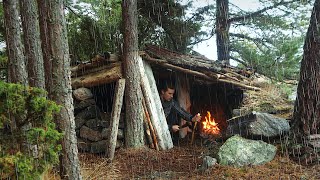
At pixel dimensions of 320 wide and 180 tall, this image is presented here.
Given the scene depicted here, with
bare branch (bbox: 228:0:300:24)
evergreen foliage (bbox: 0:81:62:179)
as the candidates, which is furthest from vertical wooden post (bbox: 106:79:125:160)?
bare branch (bbox: 228:0:300:24)

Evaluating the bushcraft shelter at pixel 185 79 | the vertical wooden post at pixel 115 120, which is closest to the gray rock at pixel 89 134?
the vertical wooden post at pixel 115 120

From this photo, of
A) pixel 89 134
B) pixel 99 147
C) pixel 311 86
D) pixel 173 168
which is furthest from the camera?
pixel 89 134

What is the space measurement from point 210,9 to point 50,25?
35.0ft

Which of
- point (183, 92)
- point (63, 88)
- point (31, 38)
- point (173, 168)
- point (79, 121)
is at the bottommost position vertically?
point (173, 168)

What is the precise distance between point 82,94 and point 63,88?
4.17 meters

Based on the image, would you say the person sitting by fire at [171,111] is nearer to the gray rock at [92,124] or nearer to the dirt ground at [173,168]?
the dirt ground at [173,168]

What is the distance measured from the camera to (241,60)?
15664mm

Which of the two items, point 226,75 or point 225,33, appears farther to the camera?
point 225,33

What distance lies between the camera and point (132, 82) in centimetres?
862

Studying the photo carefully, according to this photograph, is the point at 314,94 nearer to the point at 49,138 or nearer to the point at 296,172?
the point at 296,172

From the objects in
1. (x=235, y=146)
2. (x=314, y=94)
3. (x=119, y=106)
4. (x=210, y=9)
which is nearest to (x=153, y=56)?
(x=119, y=106)

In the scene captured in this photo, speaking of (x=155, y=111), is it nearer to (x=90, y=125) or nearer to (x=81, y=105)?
(x=90, y=125)

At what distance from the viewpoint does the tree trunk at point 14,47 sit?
5613 mm

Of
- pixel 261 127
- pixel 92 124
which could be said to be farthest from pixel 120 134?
pixel 261 127
